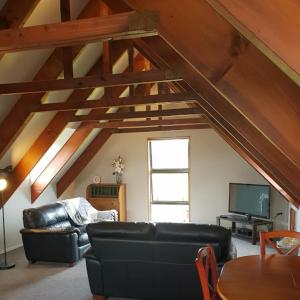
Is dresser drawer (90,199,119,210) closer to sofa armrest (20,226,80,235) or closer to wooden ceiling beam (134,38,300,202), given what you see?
sofa armrest (20,226,80,235)

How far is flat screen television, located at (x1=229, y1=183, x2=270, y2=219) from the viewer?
625 cm

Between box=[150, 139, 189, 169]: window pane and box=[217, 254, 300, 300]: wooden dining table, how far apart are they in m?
5.05

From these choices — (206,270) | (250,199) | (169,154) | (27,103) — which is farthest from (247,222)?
(27,103)

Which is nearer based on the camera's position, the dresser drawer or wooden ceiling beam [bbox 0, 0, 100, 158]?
wooden ceiling beam [bbox 0, 0, 100, 158]

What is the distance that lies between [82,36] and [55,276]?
3672 mm

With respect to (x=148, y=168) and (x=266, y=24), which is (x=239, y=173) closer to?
(x=148, y=168)

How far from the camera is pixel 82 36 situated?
2.04 meters

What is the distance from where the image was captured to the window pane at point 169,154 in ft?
25.1

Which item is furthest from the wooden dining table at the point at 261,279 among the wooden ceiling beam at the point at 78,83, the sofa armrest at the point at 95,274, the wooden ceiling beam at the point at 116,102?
the wooden ceiling beam at the point at 116,102

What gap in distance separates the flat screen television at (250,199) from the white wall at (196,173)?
46 cm

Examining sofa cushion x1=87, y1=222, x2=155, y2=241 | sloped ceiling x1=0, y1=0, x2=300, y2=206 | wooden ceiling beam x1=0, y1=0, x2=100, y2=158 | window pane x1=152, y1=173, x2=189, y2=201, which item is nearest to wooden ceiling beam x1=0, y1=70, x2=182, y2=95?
wooden ceiling beam x1=0, y1=0, x2=100, y2=158

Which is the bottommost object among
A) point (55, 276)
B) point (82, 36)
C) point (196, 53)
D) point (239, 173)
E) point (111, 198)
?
point (55, 276)

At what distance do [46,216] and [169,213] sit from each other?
11.0ft

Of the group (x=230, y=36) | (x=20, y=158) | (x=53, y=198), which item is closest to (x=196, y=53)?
(x=230, y=36)
